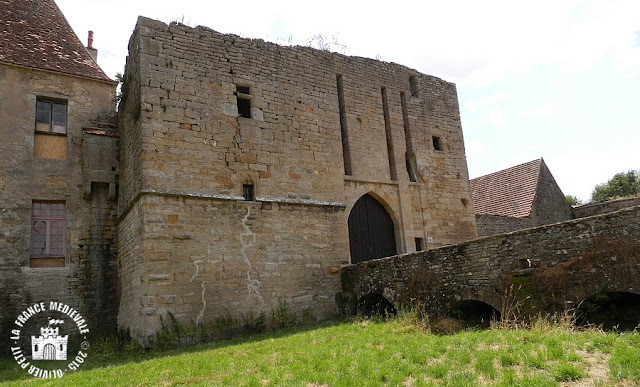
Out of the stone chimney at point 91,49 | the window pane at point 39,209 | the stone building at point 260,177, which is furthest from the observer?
the stone chimney at point 91,49

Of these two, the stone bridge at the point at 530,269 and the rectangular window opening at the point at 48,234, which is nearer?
the stone bridge at the point at 530,269

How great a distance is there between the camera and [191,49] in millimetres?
10273

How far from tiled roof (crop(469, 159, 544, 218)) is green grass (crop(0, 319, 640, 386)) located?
10820 mm

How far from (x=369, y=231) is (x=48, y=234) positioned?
7870mm

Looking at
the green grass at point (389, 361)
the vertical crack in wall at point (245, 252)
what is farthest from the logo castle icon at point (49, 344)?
the vertical crack in wall at point (245, 252)

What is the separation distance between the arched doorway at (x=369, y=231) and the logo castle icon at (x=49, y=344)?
22.4ft

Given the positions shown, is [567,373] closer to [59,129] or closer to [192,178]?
[192,178]

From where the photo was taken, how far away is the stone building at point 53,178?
988 centimetres

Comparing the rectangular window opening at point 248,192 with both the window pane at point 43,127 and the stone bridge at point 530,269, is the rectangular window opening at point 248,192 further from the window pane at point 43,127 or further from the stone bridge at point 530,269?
the window pane at point 43,127

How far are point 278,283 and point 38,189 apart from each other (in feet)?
19.9

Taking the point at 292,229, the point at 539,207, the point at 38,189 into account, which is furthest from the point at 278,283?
the point at 539,207

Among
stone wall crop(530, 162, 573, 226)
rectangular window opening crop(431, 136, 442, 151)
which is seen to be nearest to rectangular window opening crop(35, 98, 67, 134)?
rectangular window opening crop(431, 136, 442, 151)

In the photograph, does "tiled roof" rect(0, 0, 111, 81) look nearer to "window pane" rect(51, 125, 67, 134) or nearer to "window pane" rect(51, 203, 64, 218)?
"window pane" rect(51, 125, 67, 134)

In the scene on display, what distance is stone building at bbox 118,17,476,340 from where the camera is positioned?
9.03m
